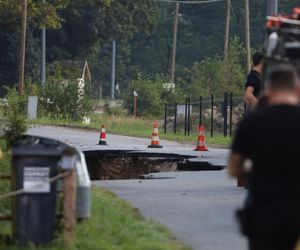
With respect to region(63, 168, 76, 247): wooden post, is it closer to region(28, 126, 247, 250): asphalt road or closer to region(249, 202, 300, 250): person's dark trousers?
region(28, 126, 247, 250): asphalt road

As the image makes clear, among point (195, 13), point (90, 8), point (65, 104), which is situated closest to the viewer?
point (65, 104)

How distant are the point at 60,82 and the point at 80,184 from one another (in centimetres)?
3561

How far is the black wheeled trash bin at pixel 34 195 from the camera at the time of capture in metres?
9.39

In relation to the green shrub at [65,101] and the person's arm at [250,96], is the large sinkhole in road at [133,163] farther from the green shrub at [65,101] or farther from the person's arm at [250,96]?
the green shrub at [65,101]

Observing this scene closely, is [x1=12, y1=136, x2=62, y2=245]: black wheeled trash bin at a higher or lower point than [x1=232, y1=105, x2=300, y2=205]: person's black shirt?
lower

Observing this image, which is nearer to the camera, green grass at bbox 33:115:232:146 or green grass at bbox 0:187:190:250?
green grass at bbox 0:187:190:250

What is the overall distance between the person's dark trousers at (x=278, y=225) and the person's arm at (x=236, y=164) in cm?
36

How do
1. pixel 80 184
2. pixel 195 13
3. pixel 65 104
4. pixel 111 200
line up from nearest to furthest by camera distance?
pixel 80 184 < pixel 111 200 < pixel 65 104 < pixel 195 13

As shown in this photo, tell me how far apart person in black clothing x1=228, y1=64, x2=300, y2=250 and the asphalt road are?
3486 millimetres

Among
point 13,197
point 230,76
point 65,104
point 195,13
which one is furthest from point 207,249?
point 195,13

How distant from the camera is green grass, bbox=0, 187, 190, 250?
381 inches

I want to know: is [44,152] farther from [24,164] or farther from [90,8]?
[90,8]

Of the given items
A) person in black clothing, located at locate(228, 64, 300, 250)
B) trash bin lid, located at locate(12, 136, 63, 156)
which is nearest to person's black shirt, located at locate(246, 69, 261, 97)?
trash bin lid, located at locate(12, 136, 63, 156)

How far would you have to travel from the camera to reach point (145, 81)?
55125 mm
